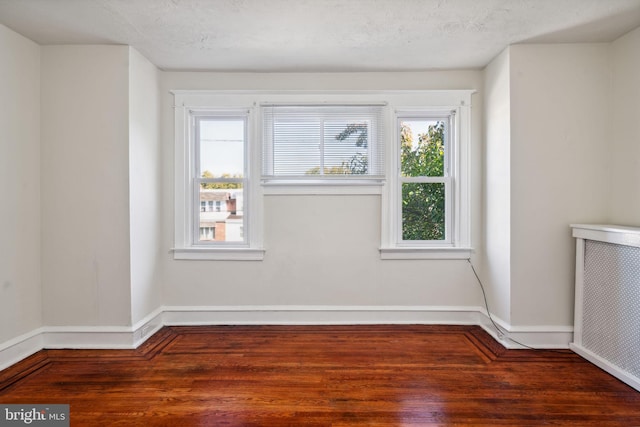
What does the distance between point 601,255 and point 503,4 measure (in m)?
1.96

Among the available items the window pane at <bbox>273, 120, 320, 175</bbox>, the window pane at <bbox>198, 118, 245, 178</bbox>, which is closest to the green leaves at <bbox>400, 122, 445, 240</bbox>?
the window pane at <bbox>273, 120, 320, 175</bbox>

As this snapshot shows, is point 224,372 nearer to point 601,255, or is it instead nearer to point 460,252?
point 460,252

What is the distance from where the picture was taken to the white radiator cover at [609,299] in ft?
7.75

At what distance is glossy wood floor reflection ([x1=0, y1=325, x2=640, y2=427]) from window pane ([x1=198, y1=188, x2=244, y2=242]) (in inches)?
39.1

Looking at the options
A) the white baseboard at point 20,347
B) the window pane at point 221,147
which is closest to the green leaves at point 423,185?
the window pane at point 221,147

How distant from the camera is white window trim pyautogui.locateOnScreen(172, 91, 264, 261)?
3475 millimetres

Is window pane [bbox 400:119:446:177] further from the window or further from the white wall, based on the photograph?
the white wall

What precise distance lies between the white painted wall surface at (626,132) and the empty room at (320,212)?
0.7 inches

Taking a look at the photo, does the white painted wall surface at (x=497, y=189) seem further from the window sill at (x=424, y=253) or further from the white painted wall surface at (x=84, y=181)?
the white painted wall surface at (x=84, y=181)

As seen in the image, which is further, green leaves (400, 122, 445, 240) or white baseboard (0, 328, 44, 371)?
green leaves (400, 122, 445, 240)

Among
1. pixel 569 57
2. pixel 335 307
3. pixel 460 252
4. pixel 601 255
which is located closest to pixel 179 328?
pixel 335 307

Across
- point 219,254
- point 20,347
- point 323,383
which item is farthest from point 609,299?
point 20,347

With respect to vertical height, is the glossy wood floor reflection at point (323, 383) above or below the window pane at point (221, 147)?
below

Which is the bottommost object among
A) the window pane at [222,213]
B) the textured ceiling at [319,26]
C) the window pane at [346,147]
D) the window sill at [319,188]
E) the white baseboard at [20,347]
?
the white baseboard at [20,347]
